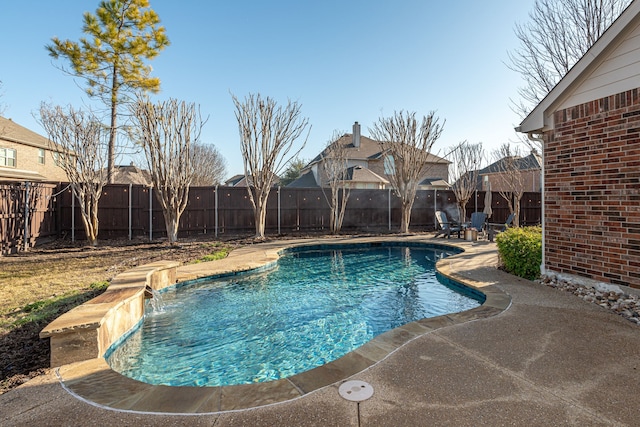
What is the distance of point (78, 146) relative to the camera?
9.58 metres

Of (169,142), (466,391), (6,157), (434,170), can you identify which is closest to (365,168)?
(434,170)

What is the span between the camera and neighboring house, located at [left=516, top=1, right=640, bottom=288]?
4.05m

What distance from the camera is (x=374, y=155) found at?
25656mm

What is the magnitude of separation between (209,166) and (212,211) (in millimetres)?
20825

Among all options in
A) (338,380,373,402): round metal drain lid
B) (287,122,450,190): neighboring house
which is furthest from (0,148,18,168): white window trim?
(338,380,373,402): round metal drain lid

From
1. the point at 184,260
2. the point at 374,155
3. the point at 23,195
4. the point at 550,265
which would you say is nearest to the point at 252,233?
the point at 184,260

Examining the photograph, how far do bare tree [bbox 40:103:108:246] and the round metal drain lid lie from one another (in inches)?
409

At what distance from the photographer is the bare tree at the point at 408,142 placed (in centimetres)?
1280

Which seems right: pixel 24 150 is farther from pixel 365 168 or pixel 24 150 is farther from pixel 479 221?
pixel 479 221

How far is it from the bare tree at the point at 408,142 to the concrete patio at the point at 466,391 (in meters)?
10.1

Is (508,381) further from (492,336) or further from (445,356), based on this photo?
(492,336)

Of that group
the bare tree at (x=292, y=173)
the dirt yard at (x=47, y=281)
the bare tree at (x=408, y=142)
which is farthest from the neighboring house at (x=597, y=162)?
the bare tree at (x=292, y=173)

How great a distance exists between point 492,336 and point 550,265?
9.50 feet

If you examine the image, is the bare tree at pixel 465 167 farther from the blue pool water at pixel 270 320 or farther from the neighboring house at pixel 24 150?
the neighboring house at pixel 24 150
